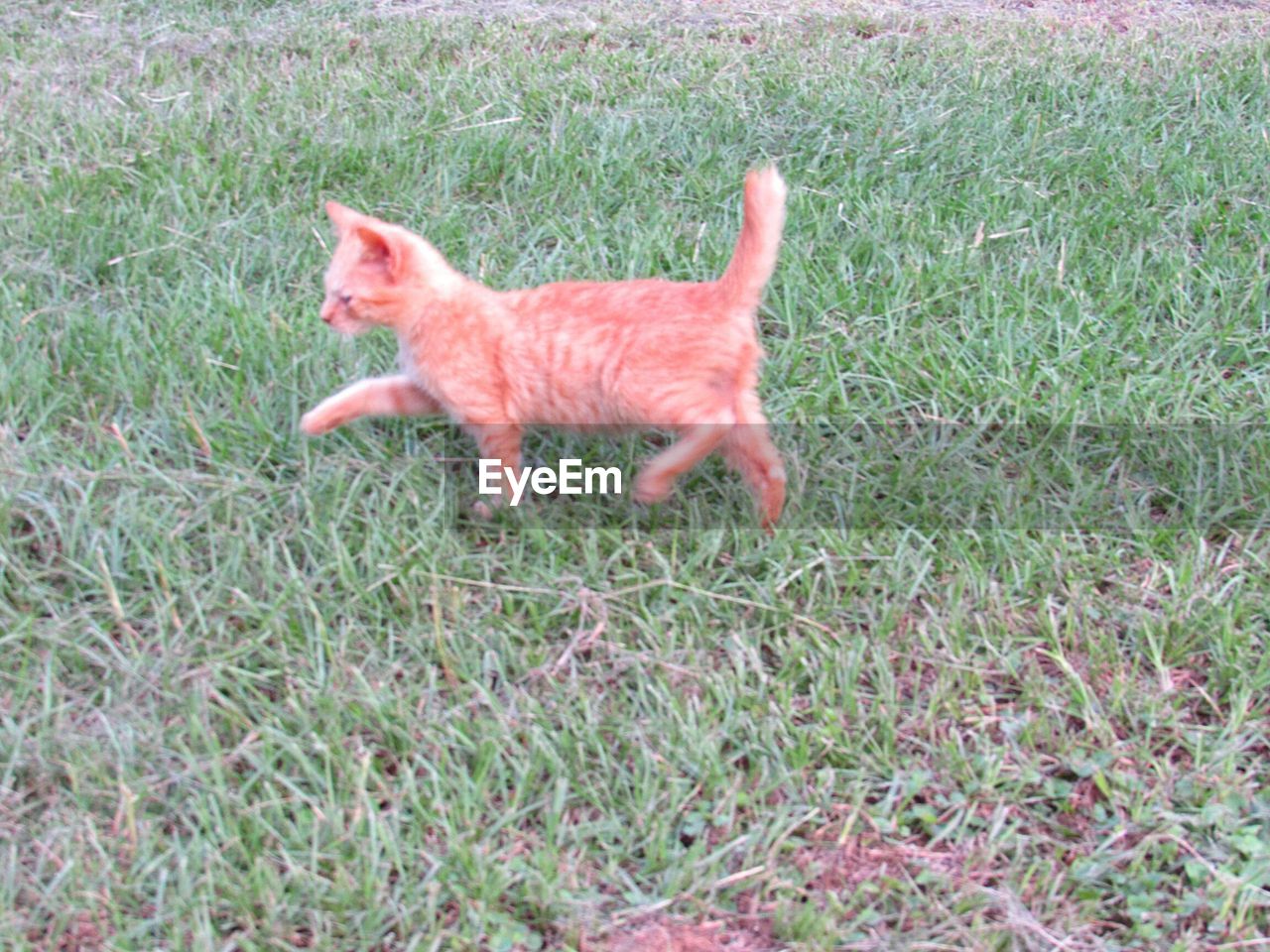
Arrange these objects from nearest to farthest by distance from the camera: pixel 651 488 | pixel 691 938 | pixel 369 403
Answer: pixel 691 938 < pixel 651 488 < pixel 369 403

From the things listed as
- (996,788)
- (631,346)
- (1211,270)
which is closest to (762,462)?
(631,346)

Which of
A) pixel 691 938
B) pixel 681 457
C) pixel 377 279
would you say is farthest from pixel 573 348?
pixel 691 938

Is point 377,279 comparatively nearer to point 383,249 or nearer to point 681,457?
point 383,249

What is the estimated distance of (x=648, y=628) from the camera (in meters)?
2.87

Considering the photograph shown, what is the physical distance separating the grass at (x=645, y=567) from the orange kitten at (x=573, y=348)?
203 millimetres

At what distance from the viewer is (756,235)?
2934 millimetres

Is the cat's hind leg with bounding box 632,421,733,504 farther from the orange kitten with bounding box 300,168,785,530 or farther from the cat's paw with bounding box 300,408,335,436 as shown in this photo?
the cat's paw with bounding box 300,408,335,436

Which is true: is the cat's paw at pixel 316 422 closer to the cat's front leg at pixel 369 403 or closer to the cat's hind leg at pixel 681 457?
the cat's front leg at pixel 369 403

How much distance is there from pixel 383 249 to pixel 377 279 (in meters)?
0.07

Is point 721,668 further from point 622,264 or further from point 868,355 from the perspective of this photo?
point 622,264

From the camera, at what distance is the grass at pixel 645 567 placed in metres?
2.41

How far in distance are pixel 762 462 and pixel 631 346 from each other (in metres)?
0.44

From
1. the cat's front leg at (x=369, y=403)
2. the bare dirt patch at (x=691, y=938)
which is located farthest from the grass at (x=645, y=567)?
the cat's front leg at (x=369, y=403)

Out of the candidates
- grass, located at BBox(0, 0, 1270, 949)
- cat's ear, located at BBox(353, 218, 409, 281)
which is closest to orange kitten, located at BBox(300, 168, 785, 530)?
cat's ear, located at BBox(353, 218, 409, 281)
